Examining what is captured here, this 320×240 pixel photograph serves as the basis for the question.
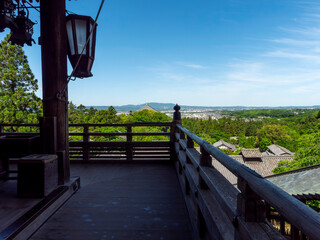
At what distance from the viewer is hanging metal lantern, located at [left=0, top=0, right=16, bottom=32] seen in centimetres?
299

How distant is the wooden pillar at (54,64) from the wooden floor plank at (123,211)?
23.2 inches

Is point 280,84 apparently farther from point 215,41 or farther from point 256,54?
point 215,41

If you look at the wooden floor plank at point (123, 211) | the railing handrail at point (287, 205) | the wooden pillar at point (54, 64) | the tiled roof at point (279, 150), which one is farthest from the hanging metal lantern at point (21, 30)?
the tiled roof at point (279, 150)

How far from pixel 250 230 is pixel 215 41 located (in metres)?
42.6

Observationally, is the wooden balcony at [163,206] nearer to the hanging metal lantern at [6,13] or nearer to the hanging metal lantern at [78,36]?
the hanging metal lantern at [78,36]

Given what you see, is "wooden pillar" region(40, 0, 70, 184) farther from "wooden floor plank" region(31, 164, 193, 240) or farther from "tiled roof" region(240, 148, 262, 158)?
"tiled roof" region(240, 148, 262, 158)

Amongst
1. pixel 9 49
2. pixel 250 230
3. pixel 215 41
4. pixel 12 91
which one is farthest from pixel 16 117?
pixel 215 41

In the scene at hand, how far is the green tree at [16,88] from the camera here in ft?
50.0

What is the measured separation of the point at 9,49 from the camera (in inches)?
607

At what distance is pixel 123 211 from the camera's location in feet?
8.14

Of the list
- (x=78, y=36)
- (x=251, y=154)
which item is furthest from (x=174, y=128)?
(x=251, y=154)

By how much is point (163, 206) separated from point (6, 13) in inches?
143

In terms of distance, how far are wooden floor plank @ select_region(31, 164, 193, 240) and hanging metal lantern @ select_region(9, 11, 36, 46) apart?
2.66 metres

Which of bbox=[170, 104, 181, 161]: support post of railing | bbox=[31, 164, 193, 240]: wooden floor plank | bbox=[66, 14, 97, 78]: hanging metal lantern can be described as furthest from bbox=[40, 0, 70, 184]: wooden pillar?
bbox=[170, 104, 181, 161]: support post of railing
